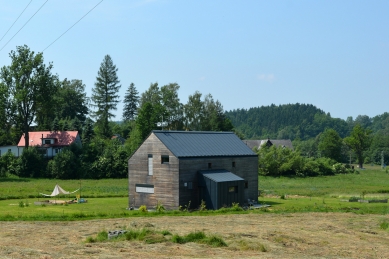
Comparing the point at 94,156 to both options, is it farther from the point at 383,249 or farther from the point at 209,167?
the point at 383,249

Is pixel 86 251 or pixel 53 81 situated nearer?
pixel 86 251

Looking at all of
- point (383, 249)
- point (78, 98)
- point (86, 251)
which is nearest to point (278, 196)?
point (383, 249)

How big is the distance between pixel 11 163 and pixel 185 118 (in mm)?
35324

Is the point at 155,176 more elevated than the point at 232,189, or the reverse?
the point at 155,176

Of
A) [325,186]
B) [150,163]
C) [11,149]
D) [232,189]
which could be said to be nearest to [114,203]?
[150,163]

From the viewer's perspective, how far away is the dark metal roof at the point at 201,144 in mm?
43438

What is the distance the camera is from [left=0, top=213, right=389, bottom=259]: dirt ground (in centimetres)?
2144

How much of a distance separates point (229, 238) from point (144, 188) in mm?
19774

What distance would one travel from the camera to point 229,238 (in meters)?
25.2

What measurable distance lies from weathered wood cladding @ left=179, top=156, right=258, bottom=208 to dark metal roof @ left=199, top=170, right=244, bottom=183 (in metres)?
0.57

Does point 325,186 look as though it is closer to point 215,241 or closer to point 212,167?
point 212,167

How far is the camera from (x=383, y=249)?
23422 millimetres

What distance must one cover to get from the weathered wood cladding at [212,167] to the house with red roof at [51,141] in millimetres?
48491

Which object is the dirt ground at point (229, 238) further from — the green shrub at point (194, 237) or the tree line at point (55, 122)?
the tree line at point (55, 122)
